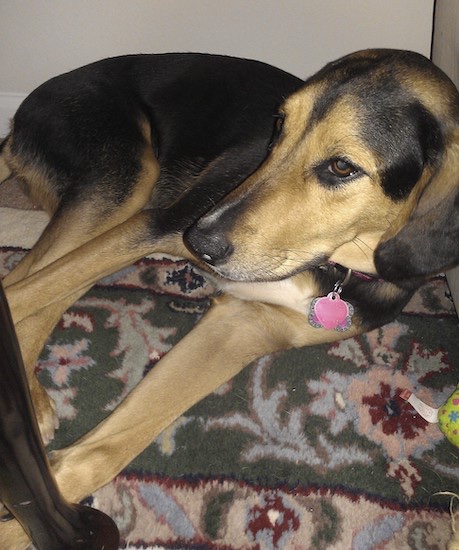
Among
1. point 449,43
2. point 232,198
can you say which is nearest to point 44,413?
point 232,198

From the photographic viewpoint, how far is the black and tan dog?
5.40 feet

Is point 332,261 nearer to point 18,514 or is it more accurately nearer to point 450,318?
point 450,318

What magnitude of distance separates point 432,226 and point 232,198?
514mm

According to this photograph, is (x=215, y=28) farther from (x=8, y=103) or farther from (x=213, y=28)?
(x=8, y=103)

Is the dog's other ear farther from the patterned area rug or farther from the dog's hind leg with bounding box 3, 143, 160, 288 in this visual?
the dog's hind leg with bounding box 3, 143, 160, 288

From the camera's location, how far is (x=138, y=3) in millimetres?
2926

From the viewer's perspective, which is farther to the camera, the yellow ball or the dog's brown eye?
the yellow ball

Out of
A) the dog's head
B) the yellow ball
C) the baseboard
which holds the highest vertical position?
the dog's head

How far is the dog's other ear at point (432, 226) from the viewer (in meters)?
1.62

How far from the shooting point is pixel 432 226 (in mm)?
1633

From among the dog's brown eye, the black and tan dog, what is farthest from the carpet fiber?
the dog's brown eye

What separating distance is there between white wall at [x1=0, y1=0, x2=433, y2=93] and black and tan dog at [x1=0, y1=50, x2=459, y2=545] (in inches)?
25.5

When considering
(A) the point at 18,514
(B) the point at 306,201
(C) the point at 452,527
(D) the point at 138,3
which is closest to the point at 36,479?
(A) the point at 18,514

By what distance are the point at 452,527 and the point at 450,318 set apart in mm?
861
